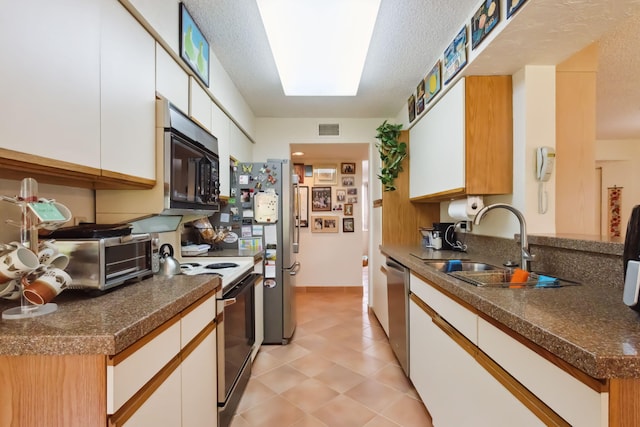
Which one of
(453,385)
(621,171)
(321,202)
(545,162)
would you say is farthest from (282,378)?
(621,171)

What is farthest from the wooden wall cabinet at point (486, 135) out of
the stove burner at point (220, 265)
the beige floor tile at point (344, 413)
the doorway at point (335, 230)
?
the doorway at point (335, 230)

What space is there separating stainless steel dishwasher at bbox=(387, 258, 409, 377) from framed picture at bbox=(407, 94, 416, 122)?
1.48 meters

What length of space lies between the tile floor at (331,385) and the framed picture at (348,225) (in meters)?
1.99

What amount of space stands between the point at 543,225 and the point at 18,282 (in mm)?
2418

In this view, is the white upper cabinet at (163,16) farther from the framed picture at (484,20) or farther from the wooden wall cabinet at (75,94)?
the framed picture at (484,20)

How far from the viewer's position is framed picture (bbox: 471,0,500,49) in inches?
63.7

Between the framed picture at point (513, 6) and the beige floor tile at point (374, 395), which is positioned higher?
the framed picture at point (513, 6)

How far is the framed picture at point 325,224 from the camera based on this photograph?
5.16m

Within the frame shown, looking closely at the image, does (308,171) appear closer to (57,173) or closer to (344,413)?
(344,413)

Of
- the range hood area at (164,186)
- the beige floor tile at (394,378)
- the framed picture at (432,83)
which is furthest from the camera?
the framed picture at (432,83)

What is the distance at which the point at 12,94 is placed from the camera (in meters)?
0.84

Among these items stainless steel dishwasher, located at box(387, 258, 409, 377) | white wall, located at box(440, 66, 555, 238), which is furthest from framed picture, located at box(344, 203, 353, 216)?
white wall, located at box(440, 66, 555, 238)

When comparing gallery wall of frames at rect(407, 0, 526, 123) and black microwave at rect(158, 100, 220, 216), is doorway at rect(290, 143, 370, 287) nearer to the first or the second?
gallery wall of frames at rect(407, 0, 526, 123)

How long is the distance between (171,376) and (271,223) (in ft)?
6.15
